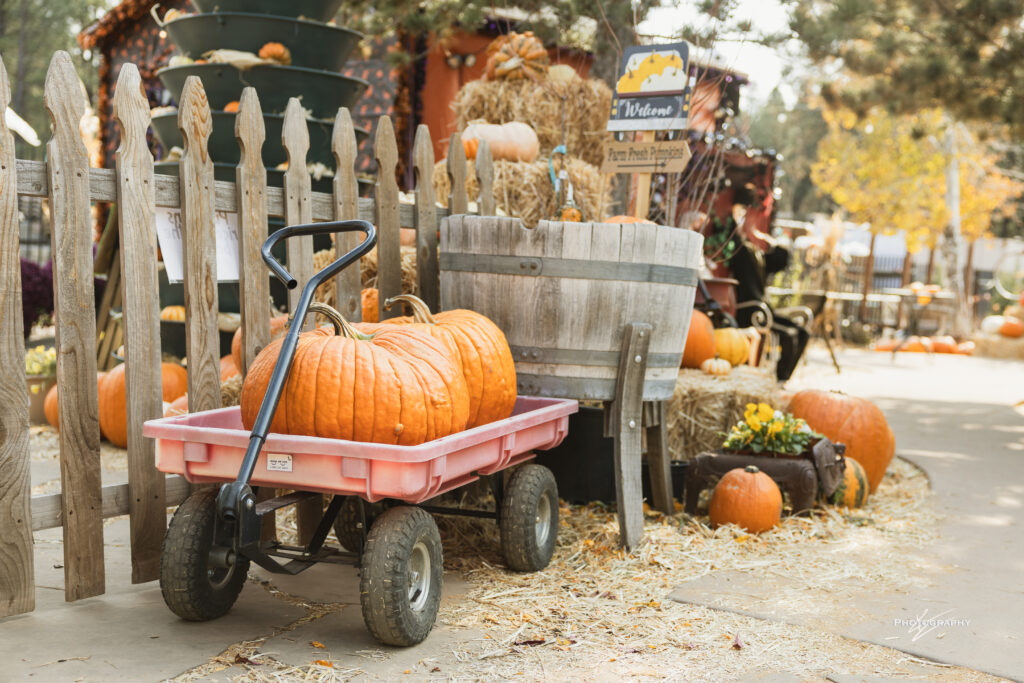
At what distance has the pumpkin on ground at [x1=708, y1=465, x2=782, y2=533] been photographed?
393 cm

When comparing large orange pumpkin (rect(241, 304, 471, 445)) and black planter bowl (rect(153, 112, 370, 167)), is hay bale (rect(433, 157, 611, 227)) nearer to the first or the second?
black planter bowl (rect(153, 112, 370, 167))

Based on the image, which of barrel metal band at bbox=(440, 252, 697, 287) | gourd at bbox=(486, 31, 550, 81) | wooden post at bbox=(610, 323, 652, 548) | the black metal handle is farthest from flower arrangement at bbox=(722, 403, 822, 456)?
gourd at bbox=(486, 31, 550, 81)

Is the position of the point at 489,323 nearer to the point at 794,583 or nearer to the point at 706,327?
the point at 794,583

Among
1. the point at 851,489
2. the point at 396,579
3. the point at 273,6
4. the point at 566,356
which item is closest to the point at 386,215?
the point at 566,356

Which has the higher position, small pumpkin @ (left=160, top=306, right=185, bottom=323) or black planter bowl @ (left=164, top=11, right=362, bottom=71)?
black planter bowl @ (left=164, top=11, right=362, bottom=71)

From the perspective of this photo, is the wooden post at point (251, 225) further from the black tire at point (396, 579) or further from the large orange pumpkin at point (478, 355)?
the black tire at point (396, 579)

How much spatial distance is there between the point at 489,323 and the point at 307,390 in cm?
81

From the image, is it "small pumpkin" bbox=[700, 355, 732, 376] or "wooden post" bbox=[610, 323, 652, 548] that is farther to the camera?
"small pumpkin" bbox=[700, 355, 732, 376]

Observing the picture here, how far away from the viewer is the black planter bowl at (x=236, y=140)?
240 inches

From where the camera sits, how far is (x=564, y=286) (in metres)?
3.41

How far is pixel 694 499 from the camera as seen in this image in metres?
4.29

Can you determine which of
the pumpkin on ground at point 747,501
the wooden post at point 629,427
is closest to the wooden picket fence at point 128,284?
the wooden post at point 629,427

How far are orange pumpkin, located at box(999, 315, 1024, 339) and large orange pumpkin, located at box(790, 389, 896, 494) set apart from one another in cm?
1132

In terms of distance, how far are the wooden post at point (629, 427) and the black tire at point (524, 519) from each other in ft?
1.24
